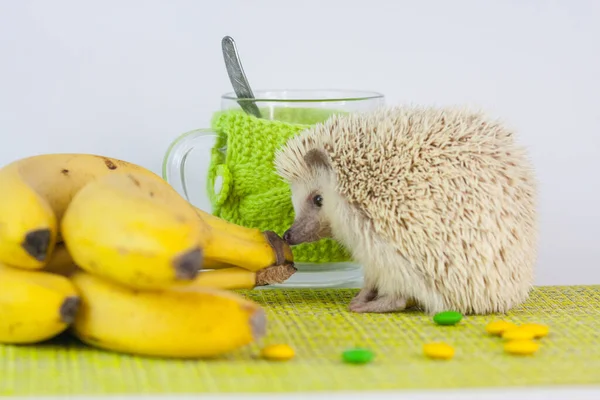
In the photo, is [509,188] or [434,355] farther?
[509,188]

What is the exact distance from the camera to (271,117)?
121 cm

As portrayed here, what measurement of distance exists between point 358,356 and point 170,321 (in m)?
0.18

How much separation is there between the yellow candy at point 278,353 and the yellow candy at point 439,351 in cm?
13

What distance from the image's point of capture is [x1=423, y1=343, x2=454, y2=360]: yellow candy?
34.7 inches

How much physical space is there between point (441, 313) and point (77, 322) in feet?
1.31

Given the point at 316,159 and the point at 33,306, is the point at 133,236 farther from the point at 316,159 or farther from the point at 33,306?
the point at 316,159

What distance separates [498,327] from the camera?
38.6 inches

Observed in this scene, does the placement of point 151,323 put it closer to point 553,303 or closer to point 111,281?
point 111,281

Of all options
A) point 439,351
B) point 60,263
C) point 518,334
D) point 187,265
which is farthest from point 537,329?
point 60,263

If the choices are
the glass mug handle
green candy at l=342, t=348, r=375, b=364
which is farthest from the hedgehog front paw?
the glass mug handle

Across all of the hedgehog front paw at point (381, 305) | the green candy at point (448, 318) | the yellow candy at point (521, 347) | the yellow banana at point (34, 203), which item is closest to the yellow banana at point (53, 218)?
the yellow banana at point (34, 203)

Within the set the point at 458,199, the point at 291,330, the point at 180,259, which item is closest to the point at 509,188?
the point at 458,199

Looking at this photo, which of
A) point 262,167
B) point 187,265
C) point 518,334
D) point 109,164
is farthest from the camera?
point 262,167

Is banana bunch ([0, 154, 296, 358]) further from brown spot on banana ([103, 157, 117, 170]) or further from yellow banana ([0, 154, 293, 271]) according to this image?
brown spot on banana ([103, 157, 117, 170])
